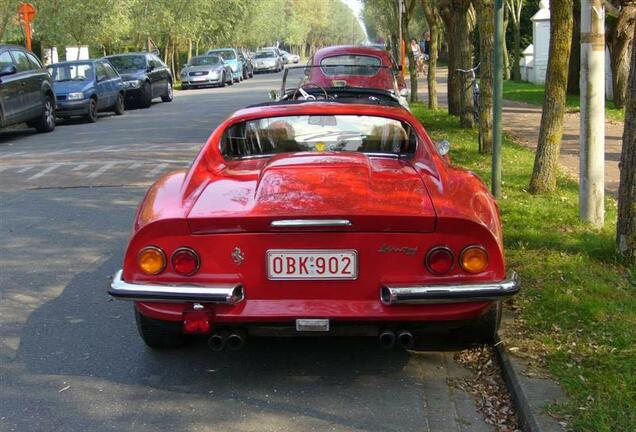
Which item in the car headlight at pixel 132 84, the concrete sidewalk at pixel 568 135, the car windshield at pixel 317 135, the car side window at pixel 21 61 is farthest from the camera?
the car headlight at pixel 132 84

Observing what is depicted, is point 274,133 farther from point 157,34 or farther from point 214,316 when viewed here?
point 157,34

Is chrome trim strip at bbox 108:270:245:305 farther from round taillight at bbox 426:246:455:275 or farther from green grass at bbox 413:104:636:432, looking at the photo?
green grass at bbox 413:104:636:432

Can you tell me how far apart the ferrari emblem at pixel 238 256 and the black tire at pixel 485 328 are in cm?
127

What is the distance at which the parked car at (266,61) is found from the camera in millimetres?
54769

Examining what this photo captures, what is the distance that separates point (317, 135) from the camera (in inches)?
224

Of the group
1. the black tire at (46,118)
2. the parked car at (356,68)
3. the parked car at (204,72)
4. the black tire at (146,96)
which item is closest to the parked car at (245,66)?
the parked car at (204,72)

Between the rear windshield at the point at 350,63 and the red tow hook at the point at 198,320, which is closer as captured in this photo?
the red tow hook at the point at 198,320

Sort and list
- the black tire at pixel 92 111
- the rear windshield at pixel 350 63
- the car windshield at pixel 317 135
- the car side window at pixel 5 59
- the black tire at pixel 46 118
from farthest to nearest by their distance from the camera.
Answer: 1. the black tire at pixel 92 111
2. the black tire at pixel 46 118
3. the car side window at pixel 5 59
4. the rear windshield at pixel 350 63
5. the car windshield at pixel 317 135

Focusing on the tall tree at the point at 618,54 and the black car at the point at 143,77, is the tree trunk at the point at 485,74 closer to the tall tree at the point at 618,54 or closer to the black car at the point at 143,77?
the tall tree at the point at 618,54

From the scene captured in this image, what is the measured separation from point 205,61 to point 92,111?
1652cm

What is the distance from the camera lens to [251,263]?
410 cm

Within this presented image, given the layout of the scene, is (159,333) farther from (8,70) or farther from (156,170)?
(8,70)

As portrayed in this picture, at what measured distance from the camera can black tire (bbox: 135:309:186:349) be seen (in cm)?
455

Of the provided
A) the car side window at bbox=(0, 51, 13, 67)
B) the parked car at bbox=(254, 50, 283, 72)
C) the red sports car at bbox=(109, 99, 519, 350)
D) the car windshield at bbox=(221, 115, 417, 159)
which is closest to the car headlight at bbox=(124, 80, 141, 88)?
the car side window at bbox=(0, 51, 13, 67)
